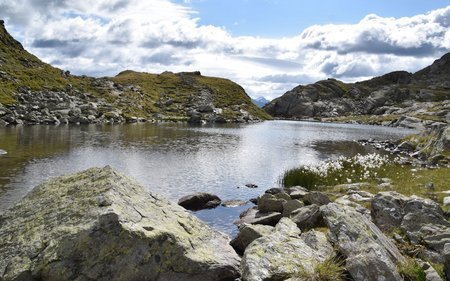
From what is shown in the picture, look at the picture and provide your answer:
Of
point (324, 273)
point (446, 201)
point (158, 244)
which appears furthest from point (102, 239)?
point (446, 201)

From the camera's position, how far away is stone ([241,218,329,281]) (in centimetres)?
1290

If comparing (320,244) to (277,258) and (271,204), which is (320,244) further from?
(271,204)

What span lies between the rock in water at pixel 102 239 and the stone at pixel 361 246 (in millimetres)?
3878

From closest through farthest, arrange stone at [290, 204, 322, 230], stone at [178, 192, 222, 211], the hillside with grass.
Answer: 1. stone at [290, 204, 322, 230]
2. stone at [178, 192, 222, 211]
3. the hillside with grass

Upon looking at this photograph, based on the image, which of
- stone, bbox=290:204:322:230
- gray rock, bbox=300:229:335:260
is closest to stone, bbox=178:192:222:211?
stone, bbox=290:204:322:230

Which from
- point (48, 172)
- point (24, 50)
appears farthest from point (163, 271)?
point (24, 50)

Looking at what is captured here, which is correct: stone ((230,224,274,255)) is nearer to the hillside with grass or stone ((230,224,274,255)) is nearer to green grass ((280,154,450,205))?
green grass ((280,154,450,205))

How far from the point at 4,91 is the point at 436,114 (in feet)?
604

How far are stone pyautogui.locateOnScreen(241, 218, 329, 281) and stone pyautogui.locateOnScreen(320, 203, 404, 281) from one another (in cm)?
95

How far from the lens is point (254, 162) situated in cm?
5719

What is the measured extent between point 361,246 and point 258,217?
476 inches

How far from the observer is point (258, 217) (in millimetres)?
25484

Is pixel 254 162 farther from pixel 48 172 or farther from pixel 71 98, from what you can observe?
pixel 71 98

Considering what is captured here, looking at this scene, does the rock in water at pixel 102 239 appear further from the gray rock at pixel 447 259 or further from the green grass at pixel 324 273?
the gray rock at pixel 447 259
